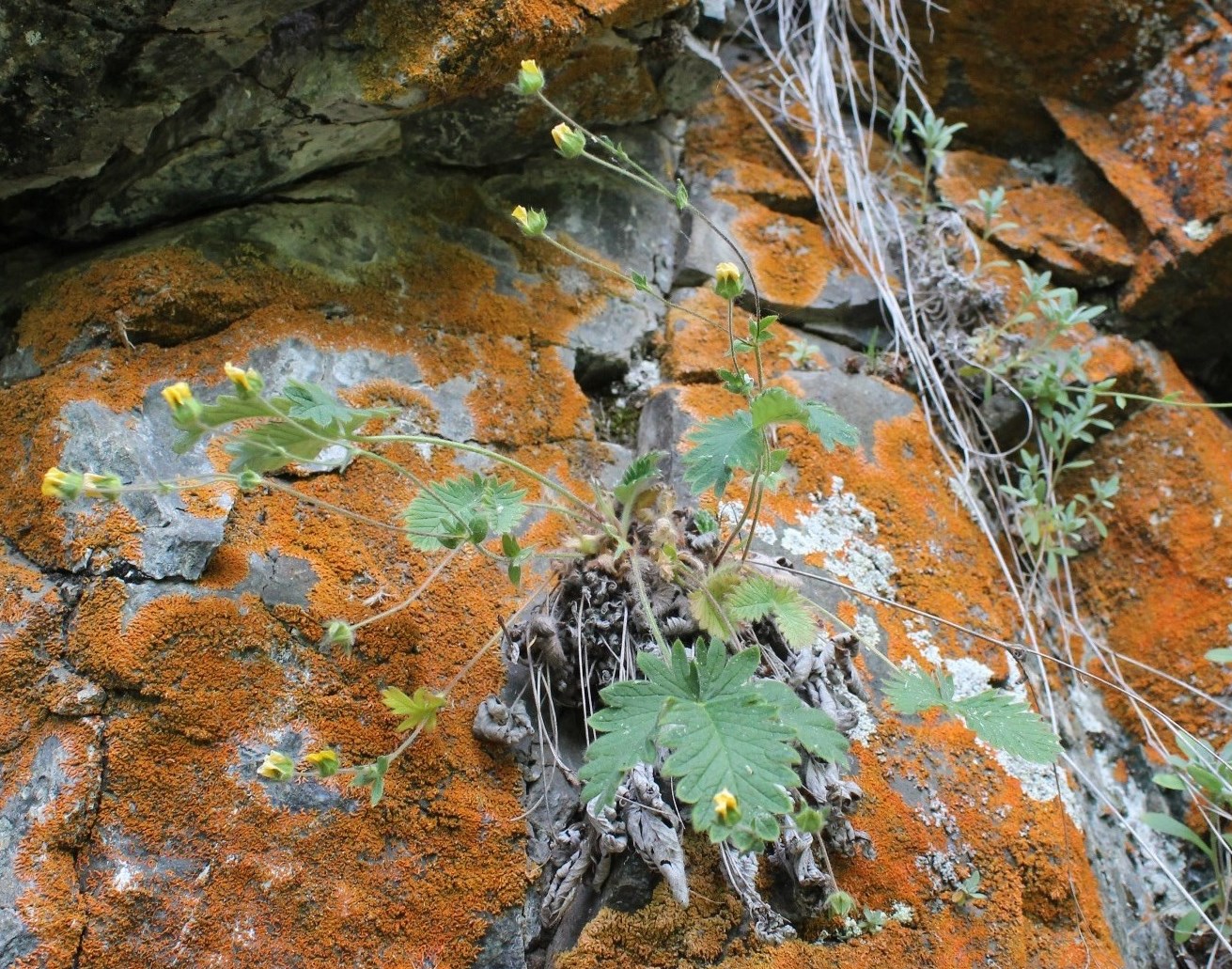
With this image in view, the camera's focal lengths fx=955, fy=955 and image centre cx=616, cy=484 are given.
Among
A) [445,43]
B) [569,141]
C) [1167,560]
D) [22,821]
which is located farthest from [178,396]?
[1167,560]

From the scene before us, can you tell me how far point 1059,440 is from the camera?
96.8 inches

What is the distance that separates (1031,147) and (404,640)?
2355mm

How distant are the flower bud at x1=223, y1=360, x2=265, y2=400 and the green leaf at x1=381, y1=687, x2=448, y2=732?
491 millimetres

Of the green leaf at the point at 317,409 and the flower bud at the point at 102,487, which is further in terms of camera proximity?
Result: the green leaf at the point at 317,409

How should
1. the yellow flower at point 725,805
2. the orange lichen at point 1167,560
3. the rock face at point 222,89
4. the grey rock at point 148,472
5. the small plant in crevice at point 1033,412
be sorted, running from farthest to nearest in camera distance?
the small plant in crevice at point 1033,412 < the orange lichen at point 1167,560 < the rock face at point 222,89 < the grey rock at point 148,472 < the yellow flower at point 725,805

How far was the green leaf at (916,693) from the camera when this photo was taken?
150 centimetres

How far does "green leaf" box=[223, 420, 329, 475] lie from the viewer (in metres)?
1.39

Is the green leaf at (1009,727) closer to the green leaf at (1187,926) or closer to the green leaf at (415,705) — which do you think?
the green leaf at (1187,926)

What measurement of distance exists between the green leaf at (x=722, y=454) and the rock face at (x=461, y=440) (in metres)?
0.39

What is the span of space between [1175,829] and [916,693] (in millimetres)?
807

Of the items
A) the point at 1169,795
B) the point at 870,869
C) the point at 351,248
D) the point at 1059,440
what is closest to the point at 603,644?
the point at 870,869

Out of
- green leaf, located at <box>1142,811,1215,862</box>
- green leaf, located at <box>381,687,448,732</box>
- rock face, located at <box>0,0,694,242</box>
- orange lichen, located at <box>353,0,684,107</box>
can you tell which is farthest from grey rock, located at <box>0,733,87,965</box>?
green leaf, located at <box>1142,811,1215,862</box>

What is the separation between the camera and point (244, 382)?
1.31 metres

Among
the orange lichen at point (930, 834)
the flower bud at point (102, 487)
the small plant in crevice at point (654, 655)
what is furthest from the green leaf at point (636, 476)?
the flower bud at point (102, 487)
